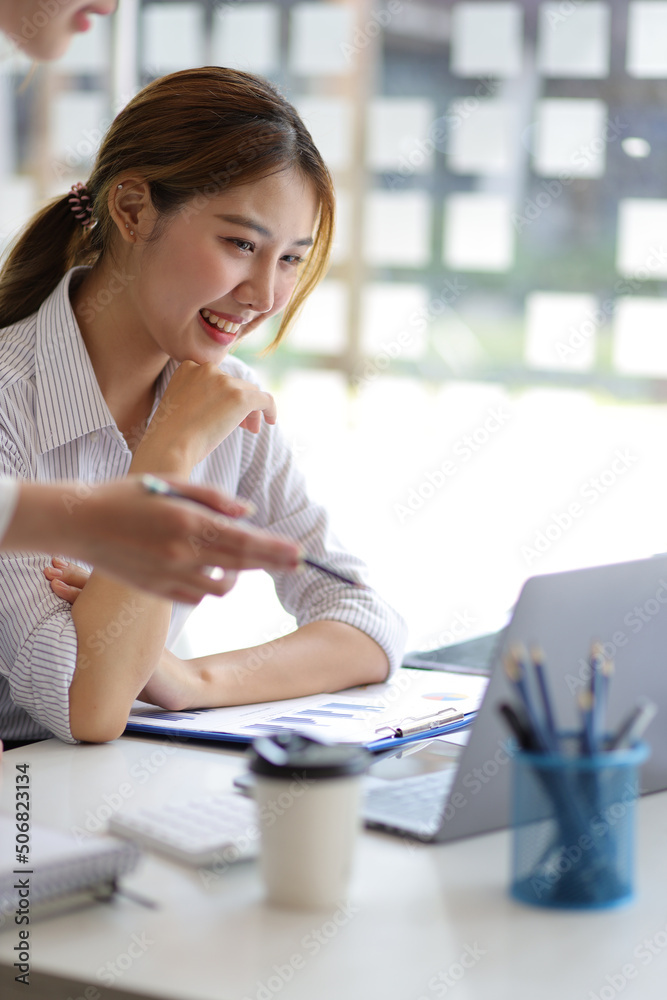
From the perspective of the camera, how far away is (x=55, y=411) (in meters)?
1.42

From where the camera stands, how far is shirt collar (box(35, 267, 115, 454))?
1.41 metres

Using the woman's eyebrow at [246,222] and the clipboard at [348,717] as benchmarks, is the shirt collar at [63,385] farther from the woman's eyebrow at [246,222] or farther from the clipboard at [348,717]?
the clipboard at [348,717]

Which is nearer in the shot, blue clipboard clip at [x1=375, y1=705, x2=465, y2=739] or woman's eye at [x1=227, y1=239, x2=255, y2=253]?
blue clipboard clip at [x1=375, y1=705, x2=465, y2=739]

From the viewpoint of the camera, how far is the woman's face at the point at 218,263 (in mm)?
1438

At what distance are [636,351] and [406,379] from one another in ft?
3.59

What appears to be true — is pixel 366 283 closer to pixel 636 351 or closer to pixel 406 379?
pixel 406 379

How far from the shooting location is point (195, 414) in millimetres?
1391
